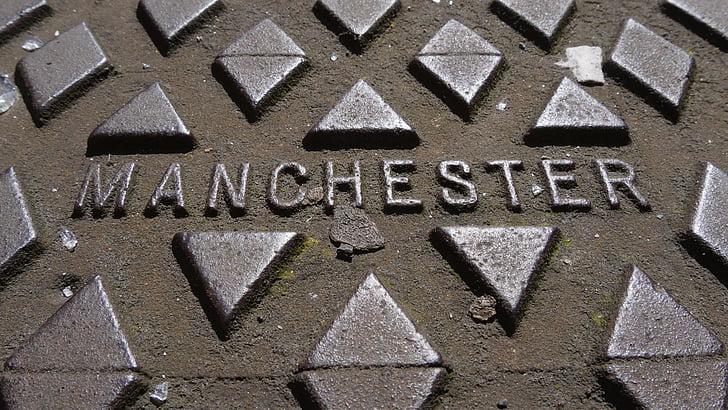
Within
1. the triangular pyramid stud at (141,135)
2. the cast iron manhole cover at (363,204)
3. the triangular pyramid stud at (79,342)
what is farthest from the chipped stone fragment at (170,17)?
the triangular pyramid stud at (79,342)

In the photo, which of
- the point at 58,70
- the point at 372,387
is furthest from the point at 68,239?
the point at 372,387

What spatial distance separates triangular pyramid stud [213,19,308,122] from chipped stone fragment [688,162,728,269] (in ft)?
3.23

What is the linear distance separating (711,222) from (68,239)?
1.40m

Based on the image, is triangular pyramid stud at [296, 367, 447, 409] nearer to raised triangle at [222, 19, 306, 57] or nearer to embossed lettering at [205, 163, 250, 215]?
embossed lettering at [205, 163, 250, 215]

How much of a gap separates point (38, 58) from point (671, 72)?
163 cm

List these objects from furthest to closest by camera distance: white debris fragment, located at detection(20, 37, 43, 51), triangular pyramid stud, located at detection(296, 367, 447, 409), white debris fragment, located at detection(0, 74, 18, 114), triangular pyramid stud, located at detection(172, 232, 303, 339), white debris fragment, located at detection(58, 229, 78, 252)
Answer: white debris fragment, located at detection(20, 37, 43, 51) → white debris fragment, located at detection(0, 74, 18, 114) → white debris fragment, located at detection(58, 229, 78, 252) → triangular pyramid stud, located at detection(172, 232, 303, 339) → triangular pyramid stud, located at detection(296, 367, 447, 409)

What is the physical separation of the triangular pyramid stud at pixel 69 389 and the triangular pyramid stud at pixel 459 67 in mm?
941

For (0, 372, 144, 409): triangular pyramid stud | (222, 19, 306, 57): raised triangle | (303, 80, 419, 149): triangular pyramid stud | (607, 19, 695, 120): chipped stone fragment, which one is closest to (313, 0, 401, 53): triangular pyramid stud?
(222, 19, 306, 57): raised triangle

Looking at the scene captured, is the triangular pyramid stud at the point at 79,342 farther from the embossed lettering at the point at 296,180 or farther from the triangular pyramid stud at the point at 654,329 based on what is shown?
the triangular pyramid stud at the point at 654,329

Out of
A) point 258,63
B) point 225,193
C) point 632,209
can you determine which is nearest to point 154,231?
point 225,193

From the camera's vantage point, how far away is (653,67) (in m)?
1.56

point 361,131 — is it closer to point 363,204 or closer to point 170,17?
point 363,204

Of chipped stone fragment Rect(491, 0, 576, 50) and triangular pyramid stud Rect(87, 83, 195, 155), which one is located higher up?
chipped stone fragment Rect(491, 0, 576, 50)

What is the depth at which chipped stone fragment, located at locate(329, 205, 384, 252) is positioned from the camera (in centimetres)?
130
